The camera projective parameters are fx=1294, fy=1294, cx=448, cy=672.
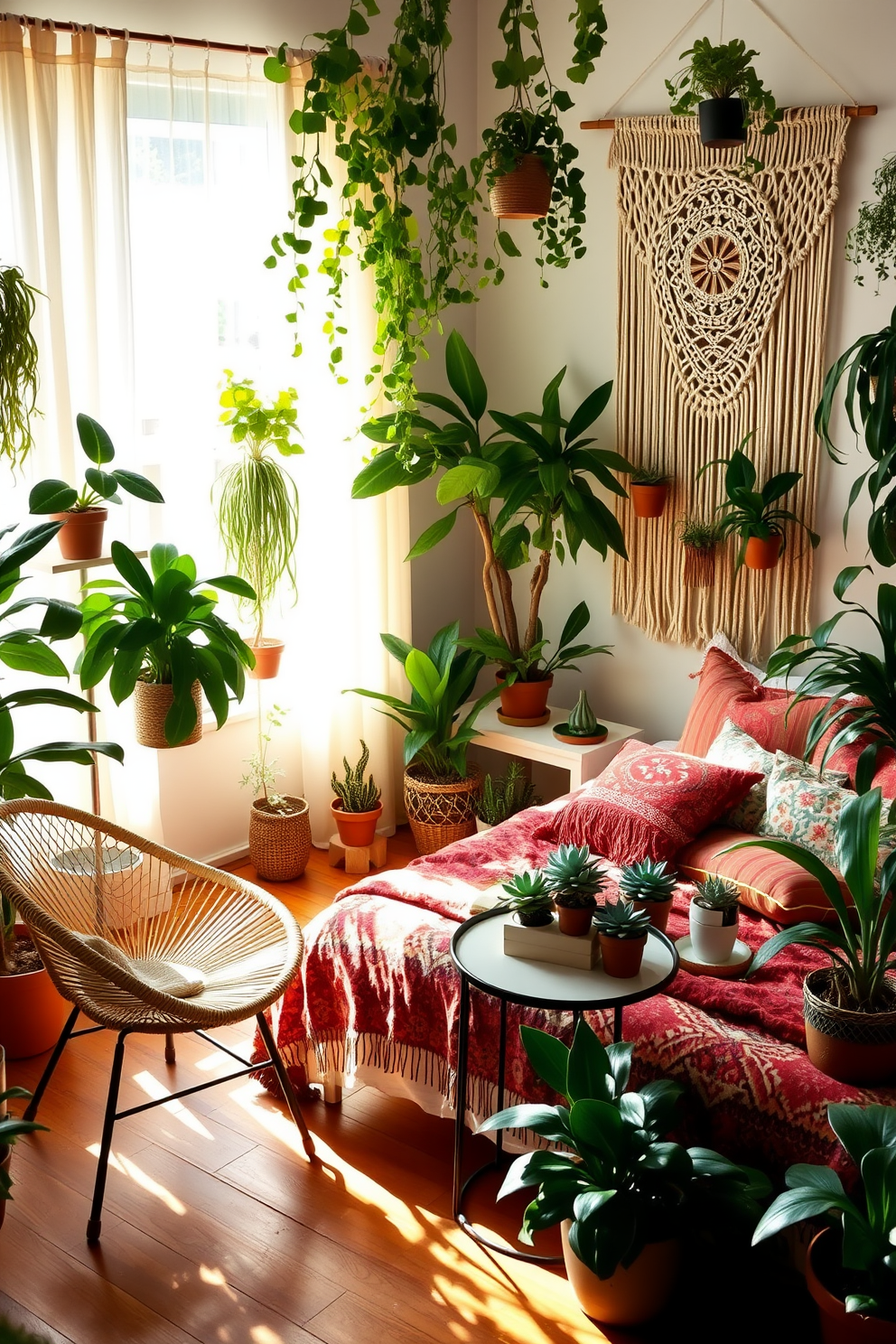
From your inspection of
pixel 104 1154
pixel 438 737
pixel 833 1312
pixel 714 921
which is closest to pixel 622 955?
pixel 714 921

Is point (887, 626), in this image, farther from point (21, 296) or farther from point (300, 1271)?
point (21, 296)

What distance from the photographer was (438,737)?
440 cm

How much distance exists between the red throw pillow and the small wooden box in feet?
2.34

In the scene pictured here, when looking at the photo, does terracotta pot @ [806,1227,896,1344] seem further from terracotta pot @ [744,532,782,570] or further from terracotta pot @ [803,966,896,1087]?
terracotta pot @ [744,532,782,570]

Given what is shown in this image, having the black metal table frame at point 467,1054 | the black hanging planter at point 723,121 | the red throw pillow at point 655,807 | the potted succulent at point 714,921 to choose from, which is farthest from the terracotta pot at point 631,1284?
the black hanging planter at point 723,121

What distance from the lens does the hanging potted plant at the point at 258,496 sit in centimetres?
391

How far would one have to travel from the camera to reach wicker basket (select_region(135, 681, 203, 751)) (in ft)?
11.1

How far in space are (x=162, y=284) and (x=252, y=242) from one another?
356mm

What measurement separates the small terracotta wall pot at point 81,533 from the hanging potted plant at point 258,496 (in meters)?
0.64

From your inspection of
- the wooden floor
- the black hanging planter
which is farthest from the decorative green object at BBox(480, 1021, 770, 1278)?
the black hanging planter

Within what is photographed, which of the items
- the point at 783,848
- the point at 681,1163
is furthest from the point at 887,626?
the point at 681,1163

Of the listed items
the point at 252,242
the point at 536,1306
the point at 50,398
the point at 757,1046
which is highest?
the point at 252,242

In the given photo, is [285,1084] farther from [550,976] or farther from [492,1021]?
[550,976]

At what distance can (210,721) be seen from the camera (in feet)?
14.2
